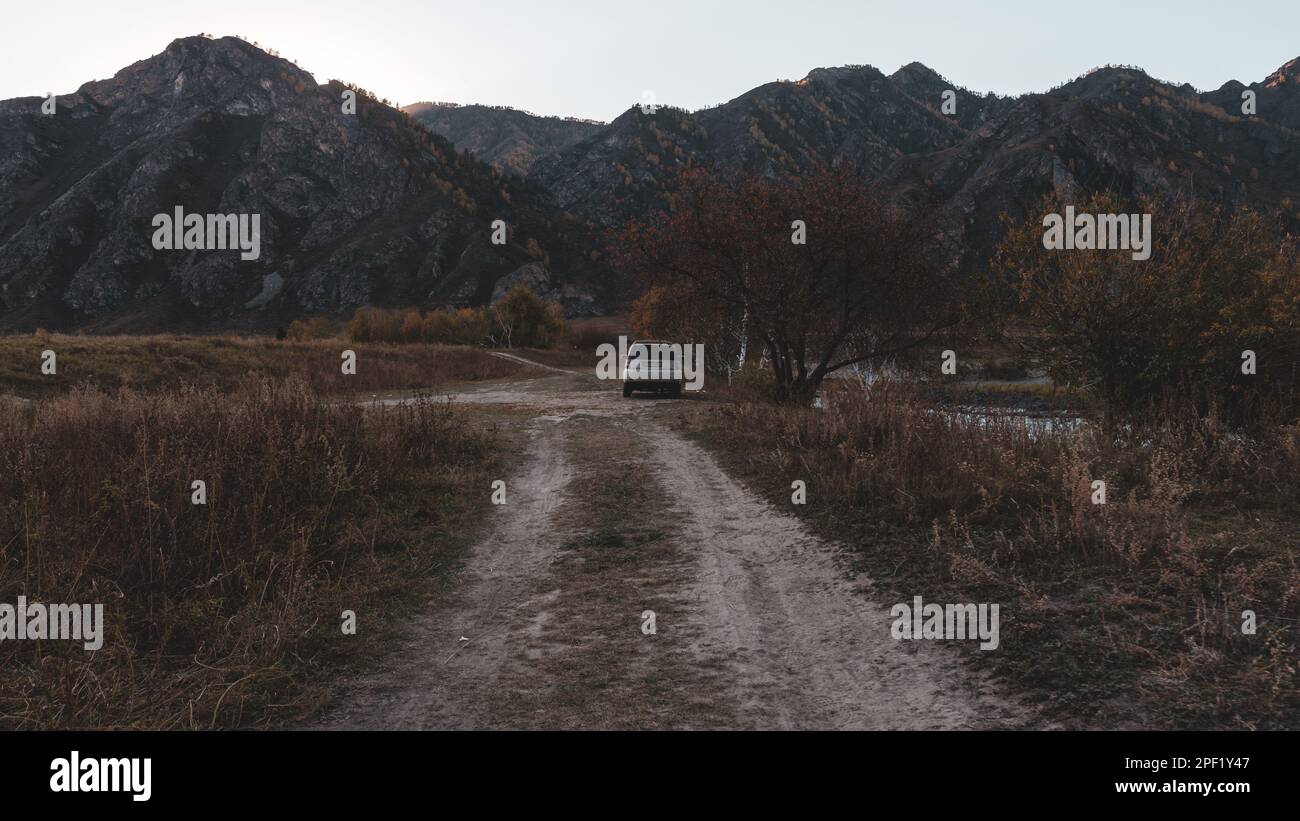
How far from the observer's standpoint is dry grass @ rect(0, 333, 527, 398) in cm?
2436

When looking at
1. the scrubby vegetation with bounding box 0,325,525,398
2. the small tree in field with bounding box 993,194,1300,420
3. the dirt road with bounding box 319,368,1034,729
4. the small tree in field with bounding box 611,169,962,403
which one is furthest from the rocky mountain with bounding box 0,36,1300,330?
the dirt road with bounding box 319,368,1034,729

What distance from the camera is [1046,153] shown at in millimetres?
142625

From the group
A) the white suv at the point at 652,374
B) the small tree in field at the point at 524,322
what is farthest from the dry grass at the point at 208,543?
the small tree in field at the point at 524,322

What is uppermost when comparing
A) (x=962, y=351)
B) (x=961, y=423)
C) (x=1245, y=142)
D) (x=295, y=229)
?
(x=1245, y=142)

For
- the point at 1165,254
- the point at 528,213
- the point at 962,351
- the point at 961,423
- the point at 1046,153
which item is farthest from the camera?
the point at 528,213

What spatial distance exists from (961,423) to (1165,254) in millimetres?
5724

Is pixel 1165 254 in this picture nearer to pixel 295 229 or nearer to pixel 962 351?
pixel 962 351

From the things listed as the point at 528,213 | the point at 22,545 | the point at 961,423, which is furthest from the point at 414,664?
the point at 528,213

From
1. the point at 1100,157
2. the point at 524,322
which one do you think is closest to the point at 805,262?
the point at 524,322

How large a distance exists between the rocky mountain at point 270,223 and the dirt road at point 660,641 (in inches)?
5830

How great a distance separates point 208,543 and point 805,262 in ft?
53.1

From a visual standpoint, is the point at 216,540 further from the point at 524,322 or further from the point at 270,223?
the point at 270,223

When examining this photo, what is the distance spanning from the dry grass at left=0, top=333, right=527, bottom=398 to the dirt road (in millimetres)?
11660

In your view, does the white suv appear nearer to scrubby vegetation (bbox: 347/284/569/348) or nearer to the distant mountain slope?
scrubby vegetation (bbox: 347/284/569/348)
